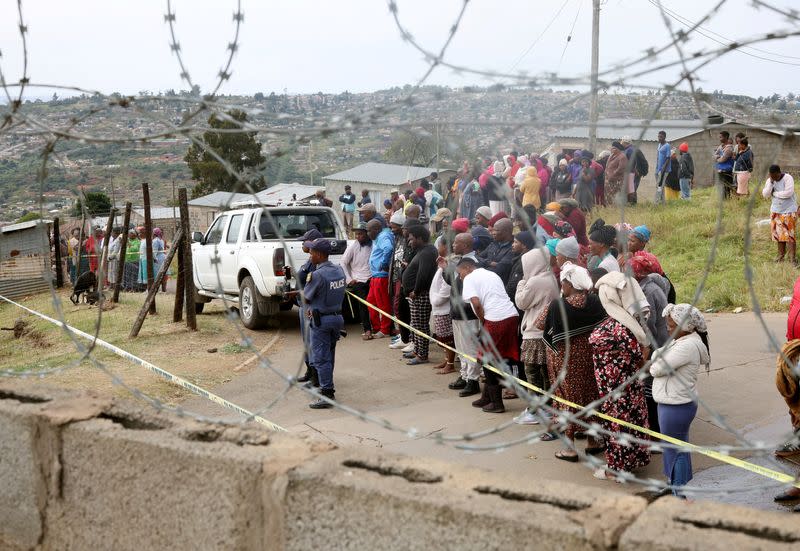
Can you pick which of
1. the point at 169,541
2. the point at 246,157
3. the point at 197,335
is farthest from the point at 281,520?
the point at 197,335

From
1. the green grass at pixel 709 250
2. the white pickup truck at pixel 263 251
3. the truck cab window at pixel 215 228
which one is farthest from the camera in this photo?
the truck cab window at pixel 215 228

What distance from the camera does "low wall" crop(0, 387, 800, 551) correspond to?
8.37 ft

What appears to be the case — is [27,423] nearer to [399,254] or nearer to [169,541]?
[169,541]

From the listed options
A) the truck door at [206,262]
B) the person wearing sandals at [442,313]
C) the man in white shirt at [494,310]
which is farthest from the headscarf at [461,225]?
the truck door at [206,262]

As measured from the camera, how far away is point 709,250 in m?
13.3

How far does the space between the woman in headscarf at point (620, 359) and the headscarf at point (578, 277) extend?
117mm

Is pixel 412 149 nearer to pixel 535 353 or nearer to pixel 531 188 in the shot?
pixel 535 353

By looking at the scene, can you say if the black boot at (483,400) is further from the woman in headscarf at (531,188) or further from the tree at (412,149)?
the tree at (412,149)

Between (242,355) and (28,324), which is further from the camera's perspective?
(28,324)

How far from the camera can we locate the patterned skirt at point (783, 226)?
13.2 metres

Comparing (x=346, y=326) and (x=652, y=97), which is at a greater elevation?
(x=652, y=97)

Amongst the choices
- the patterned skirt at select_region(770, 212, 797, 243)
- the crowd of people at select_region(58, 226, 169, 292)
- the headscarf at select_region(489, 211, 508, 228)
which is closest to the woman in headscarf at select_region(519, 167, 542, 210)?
the headscarf at select_region(489, 211, 508, 228)

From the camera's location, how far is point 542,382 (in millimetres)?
8250

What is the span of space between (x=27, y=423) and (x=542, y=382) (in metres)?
5.34
